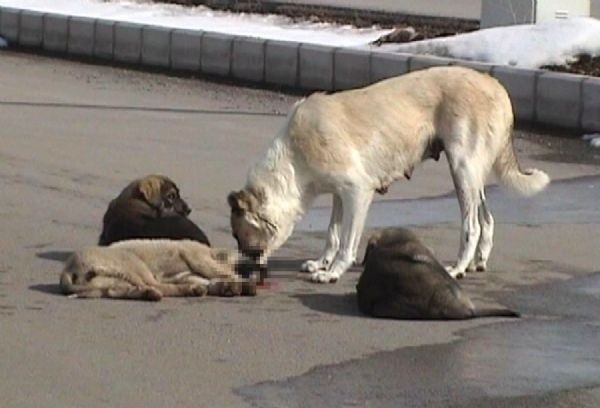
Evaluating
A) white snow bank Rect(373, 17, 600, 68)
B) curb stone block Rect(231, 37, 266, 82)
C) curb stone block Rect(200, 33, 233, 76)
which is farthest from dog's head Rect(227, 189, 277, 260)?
curb stone block Rect(200, 33, 233, 76)

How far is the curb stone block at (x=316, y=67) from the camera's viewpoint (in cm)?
1541

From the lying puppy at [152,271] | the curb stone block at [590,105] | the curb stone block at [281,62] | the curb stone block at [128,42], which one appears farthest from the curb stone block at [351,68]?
the lying puppy at [152,271]

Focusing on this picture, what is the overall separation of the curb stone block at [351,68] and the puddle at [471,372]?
7.34 meters

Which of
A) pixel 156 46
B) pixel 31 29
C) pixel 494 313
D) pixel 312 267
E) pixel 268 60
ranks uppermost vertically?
pixel 494 313

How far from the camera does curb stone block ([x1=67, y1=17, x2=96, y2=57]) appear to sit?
18.0m

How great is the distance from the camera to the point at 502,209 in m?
10.7

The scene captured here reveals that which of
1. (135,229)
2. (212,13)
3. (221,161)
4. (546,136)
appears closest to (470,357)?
(135,229)

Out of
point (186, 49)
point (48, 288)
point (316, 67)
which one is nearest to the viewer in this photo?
point (48, 288)

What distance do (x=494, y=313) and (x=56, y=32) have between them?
1136 cm

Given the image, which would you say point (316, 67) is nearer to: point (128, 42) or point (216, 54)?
point (216, 54)

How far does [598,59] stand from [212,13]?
602 centimetres

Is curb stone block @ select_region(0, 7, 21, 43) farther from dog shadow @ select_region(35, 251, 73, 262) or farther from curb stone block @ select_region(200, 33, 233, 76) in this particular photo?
dog shadow @ select_region(35, 251, 73, 262)

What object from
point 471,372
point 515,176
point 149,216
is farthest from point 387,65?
point 471,372

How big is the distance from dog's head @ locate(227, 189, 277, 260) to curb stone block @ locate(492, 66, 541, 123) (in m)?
5.53
